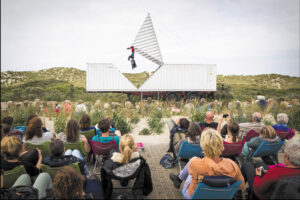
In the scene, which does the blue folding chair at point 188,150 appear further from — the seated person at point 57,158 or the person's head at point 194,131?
the seated person at point 57,158

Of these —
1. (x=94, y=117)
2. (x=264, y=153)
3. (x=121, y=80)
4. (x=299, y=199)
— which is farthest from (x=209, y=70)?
(x=299, y=199)

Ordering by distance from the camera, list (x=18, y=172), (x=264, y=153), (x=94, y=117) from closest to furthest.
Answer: (x=18, y=172) < (x=264, y=153) < (x=94, y=117)

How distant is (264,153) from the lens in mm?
3510

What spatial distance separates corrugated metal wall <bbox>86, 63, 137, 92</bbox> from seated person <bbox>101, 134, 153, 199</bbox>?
43.7ft

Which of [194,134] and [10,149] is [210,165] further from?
[10,149]

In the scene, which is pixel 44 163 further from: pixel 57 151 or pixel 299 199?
pixel 299 199

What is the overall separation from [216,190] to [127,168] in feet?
3.62

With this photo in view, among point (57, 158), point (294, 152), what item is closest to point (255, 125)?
point (294, 152)

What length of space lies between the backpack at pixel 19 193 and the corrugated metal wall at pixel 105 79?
550 inches

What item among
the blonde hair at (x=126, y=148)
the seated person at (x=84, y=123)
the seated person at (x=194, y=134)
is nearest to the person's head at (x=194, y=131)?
the seated person at (x=194, y=134)

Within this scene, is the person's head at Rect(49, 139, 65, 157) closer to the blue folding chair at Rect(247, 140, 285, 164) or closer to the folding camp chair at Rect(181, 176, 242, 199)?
the folding camp chair at Rect(181, 176, 242, 199)

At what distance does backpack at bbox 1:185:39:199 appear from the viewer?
Result: 6.23 feet

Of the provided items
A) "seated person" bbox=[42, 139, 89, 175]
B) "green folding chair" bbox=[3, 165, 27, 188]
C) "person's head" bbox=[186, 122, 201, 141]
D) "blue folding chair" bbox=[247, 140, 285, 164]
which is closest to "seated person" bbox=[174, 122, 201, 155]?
"person's head" bbox=[186, 122, 201, 141]

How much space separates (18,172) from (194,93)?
1590cm
